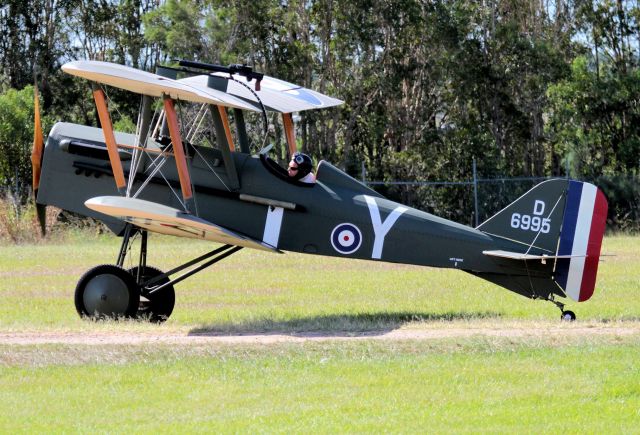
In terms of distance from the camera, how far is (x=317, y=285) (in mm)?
18281

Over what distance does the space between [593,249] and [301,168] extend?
354cm

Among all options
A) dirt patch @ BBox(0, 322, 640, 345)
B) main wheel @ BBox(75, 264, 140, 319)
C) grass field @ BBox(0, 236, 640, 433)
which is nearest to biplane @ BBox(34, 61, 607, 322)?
main wheel @ BBox(75, 264, 140, 319)

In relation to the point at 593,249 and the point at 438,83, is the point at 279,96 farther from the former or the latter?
the point at 438,83

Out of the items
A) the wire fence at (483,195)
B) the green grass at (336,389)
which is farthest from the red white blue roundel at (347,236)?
the wire fence at (483,195)

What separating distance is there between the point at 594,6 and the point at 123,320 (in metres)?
28.3

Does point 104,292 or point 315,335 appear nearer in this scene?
point 315,335

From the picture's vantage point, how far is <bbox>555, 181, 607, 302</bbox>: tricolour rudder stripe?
1241 centimetres

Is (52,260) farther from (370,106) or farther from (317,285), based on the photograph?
(370,106)

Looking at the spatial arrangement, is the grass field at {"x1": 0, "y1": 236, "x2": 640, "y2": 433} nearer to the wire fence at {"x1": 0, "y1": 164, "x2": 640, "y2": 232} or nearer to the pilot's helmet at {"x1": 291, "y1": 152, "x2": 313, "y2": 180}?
the pilot's helmet at {"x1": 291, "y1": 152, "x2": 313, "y2": 180}

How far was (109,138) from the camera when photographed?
12.2 meters

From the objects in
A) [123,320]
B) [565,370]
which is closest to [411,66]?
[123,320]

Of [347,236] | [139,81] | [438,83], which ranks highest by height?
[438,83]

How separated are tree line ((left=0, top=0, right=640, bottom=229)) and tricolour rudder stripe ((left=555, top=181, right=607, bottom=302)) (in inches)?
772

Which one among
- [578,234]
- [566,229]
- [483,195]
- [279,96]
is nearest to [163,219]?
[279,96]
